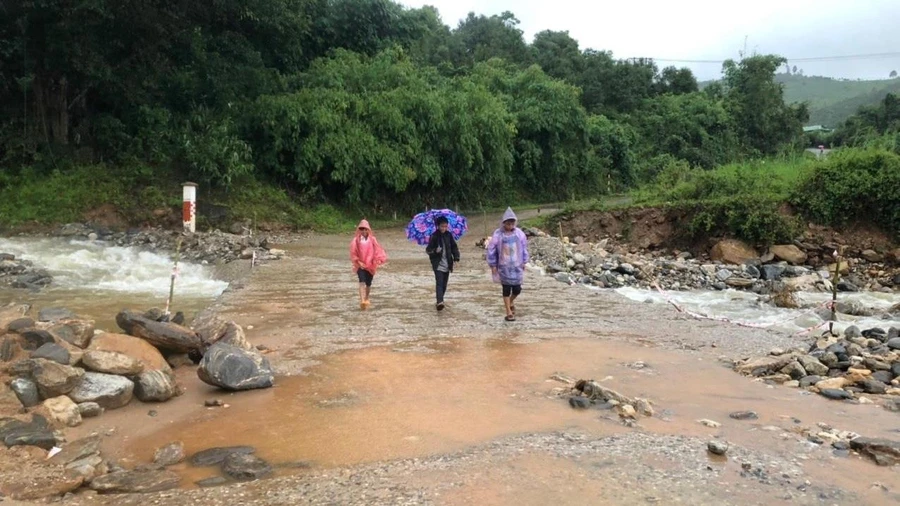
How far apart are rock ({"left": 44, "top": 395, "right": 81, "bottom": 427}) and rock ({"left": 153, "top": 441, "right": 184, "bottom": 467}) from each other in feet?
3.20

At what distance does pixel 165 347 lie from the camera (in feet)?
24.2

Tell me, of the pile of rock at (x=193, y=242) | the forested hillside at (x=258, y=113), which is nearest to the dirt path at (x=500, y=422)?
the pile of rock at (x=193, y=242)

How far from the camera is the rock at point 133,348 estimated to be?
21.7 ft

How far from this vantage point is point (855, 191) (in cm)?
2291

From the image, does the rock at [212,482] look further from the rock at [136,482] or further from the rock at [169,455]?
the rock at [169,455]

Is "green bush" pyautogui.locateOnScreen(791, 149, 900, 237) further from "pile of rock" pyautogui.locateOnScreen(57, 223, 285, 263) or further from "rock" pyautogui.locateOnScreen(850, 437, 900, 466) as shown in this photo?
"rock" pyautogui.locateOnScreen(850, 437, 900, 466)

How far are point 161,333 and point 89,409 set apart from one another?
1567 mm

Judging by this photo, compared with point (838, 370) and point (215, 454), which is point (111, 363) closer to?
point (215, 454)

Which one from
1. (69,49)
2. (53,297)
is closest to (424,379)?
(53,297)

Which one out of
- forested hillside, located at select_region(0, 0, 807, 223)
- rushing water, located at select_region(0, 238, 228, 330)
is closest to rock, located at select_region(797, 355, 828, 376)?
rushing water, located at select_region(0, 238, 228, 330)

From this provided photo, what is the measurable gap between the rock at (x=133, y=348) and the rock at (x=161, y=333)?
0.83 feet

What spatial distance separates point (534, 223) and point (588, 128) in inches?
637

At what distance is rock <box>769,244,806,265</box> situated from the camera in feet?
71.4

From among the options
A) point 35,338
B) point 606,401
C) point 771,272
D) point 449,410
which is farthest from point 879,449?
point 771,272
